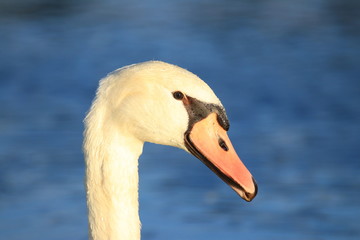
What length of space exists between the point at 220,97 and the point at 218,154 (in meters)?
6.32

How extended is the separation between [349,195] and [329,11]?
21.3 feet

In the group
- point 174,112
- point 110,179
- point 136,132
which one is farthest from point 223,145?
point 110,179

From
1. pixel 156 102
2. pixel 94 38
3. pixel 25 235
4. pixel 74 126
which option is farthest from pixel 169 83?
pixel 94 38

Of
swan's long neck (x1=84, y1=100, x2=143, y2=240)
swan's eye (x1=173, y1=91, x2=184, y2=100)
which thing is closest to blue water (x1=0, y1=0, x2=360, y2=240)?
swan's long neck (x1=84, y1=100, x2=143, y2=240)

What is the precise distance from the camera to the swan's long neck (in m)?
4.67

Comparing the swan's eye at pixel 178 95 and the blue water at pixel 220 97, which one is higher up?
the blue water at pixel 220 97

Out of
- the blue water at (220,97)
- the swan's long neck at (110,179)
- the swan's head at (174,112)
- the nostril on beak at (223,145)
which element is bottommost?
the swan's long neck at (110,179)

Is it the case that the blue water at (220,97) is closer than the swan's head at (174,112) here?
No

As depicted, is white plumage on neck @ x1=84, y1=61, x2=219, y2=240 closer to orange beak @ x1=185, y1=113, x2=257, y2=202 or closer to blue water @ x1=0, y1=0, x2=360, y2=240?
orange beak @ x1=185, y1=113, x2=257, y2=202

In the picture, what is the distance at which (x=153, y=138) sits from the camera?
4.80 metres

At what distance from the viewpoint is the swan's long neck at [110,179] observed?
4668 mm

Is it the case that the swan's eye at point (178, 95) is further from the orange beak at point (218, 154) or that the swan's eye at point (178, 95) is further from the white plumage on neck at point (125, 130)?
the orange beak at point (218, 154)

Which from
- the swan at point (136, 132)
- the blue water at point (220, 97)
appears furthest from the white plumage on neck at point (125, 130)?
the blue water at point (220, 97)

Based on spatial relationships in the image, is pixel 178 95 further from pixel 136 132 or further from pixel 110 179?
pixel 110 179
